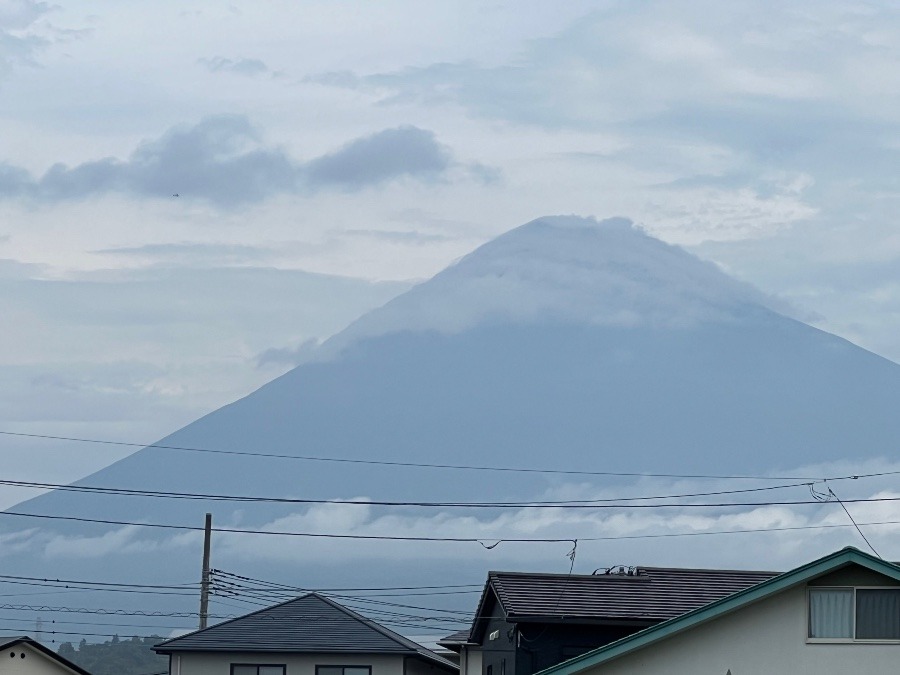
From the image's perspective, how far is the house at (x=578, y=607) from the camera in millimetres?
41844

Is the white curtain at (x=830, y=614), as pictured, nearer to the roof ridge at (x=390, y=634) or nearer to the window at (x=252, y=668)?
the roof ridge at (x=390, y=634)

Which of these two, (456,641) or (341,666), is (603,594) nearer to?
(456,641)

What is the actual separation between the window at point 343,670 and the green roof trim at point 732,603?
2313 centimetres

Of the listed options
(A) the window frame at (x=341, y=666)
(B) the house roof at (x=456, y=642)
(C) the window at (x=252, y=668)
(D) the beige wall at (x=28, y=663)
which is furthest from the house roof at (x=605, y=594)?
(D) the beige wall at (x=28, y=663)

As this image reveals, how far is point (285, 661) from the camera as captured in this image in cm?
5553

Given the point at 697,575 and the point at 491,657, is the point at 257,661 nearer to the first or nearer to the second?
the point at 491,657

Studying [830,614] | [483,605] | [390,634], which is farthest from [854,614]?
[390,634]

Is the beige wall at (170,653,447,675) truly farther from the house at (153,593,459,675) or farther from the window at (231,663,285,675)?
the window at (231,663,285,675)

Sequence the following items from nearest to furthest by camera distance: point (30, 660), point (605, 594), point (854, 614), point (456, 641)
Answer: point (854, 614)
point (605, 594)
point (30, 660)
point (456, 641)

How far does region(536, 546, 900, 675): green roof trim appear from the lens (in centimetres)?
3136

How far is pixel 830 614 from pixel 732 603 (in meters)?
2.08

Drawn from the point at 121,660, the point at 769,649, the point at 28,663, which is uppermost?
the point at 121,660

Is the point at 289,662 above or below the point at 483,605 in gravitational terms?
below

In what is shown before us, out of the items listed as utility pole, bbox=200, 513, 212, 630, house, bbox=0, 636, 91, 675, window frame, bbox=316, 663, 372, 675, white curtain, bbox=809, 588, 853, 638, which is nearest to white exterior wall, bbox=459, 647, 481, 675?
window frame, bbox=316, 663, 372, 675
